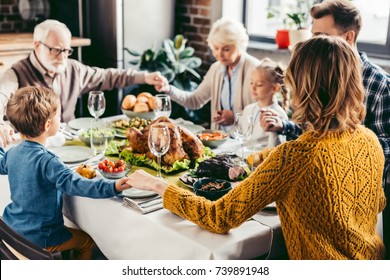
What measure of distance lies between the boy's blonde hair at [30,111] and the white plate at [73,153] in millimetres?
368

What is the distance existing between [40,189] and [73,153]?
0.44 m

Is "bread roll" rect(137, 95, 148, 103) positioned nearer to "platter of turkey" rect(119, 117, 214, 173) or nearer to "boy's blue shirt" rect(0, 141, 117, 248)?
"platter of turkey" rect(119, 117, 214, 173)

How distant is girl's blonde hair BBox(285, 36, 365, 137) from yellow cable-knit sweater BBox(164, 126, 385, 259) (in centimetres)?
6

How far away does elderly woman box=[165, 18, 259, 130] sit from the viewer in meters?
3.18

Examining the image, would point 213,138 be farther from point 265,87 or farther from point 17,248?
point 17,248

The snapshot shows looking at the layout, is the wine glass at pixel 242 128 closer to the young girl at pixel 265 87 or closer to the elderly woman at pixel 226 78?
the young girl at pixel 265 87

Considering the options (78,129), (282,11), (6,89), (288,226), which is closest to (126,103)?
(78,129)

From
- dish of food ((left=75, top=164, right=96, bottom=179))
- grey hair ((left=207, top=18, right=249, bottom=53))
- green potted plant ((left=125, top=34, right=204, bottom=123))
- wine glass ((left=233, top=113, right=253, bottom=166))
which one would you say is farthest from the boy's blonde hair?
green potted plant ((left=125, top=34, right=204, bottom=123))

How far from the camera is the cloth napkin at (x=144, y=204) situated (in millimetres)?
1712

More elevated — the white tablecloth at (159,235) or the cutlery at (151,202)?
the cutlery at (151,202)

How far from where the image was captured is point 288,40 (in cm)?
400

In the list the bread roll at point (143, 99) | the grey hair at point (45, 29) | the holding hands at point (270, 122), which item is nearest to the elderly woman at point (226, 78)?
the bread roll at point (143, 99)

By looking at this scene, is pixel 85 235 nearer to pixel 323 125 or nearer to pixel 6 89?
pixel 323 125

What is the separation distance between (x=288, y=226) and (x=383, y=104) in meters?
0.93
